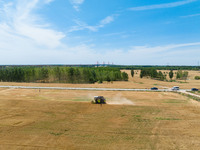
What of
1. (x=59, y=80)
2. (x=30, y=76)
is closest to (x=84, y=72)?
(x=59, y=80)

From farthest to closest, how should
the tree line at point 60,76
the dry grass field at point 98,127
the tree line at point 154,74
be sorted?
the tree line at point 154,74
the tree line at point 60,76
the dry grass field at point 98,127

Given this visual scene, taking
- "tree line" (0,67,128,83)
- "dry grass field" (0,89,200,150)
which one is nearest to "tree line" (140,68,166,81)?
"tree line" (0,67,128,83)

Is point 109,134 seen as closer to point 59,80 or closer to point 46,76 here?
point 59,80

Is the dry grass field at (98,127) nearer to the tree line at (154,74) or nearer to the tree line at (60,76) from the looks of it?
the tree line at (60,76)

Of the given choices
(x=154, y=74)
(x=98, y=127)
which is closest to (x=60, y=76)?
(x=154, y=74)

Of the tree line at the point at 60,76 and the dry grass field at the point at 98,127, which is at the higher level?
the tree line at the point at 60,76

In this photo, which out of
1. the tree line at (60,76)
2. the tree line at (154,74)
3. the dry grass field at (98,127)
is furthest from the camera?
the tree line at (154,74)

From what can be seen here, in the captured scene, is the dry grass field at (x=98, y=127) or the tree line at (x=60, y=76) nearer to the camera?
the dry grass field at (x=98, y=127)

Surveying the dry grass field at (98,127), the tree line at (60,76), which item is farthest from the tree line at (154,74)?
the dry grass field at (98,127)

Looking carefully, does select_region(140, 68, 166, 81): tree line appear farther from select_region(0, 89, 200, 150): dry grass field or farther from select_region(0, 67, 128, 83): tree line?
select_region(0, 89, 200, 150): dry grass field

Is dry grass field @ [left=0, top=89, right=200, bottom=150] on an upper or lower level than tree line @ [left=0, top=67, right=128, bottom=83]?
lower
